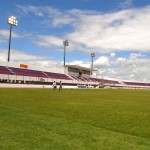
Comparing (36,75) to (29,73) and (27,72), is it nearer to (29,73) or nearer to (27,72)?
(29,73)

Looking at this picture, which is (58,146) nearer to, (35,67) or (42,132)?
(42,132)

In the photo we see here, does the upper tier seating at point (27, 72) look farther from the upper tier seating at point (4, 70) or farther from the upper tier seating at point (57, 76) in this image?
the upper tier seating at point (57, 76)

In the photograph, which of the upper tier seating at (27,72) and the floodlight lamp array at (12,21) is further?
the floodlight lamp array at (12,21)

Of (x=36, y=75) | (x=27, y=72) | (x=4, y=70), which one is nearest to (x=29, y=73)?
(x=27, y=72)

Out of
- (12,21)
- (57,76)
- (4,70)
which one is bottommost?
(57,76)

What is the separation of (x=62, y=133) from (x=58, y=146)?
6.69ft

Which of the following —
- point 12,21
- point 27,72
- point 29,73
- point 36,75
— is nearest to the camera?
point 27,72

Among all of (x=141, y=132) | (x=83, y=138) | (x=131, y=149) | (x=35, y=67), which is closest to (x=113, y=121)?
(x=141, y=132)

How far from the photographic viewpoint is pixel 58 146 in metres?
9.03

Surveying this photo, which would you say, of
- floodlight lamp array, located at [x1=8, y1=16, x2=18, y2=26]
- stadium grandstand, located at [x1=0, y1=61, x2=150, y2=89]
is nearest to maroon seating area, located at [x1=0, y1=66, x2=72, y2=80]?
stadium grandstand, located at [x1=0, y1=61, x2=150, y2=89]

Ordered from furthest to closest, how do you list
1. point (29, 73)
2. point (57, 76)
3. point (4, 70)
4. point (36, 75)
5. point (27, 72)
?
point (57, 76) → point (36, 75) → point (29, 73) → point (27, 72) → point (4, 70)

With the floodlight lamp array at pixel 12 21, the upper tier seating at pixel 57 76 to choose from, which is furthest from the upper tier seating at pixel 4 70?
the upper tier seating at pixel 57 76

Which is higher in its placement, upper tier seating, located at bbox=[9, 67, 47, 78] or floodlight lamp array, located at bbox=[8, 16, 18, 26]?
floodlight lamp array, located at bbox=[8, 16, 18, 26]

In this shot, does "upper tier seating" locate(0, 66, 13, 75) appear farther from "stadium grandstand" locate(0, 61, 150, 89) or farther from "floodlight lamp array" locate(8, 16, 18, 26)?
"floodlight lamp array" locate(8, 16, 18, 26)
